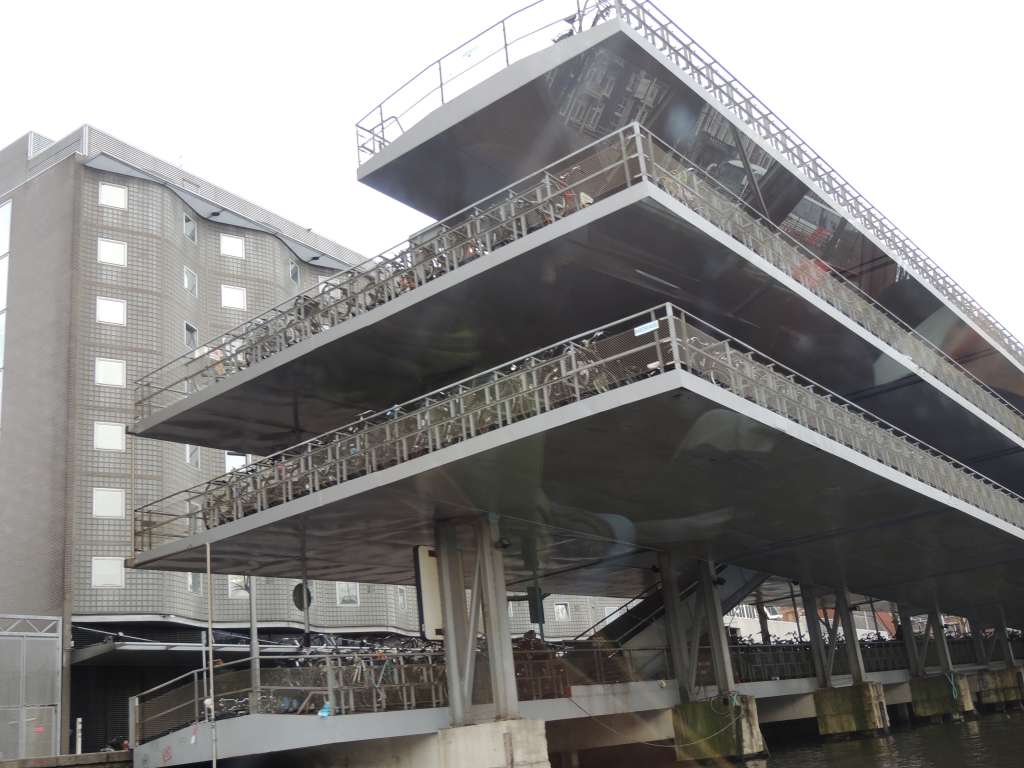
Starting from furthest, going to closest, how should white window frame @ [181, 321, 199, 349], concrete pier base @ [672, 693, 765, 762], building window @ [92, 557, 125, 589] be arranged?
white window frame @ [181, 321, 199, 349] < building window @ [92, 557, 125, 589] < concrete pier base @ [672, 693, 765, 762]

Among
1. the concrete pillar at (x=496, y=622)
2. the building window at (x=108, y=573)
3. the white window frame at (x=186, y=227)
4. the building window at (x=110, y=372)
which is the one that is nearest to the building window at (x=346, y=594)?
the building window at (x=108, y=573)

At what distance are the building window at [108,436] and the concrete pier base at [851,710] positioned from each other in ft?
77.7

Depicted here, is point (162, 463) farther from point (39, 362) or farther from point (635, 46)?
point (635, 46)

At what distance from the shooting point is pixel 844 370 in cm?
2448

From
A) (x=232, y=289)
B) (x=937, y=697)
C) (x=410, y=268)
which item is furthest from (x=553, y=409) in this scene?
(x=232, y=289)

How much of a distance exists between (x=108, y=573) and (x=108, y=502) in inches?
94.2

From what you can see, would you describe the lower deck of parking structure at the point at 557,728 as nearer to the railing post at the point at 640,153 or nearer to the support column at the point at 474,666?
the support column at the point at 474,666

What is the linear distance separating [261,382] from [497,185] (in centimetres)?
627

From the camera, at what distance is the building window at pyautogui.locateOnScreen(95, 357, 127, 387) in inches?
1403

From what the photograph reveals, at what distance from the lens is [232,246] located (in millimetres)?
43000

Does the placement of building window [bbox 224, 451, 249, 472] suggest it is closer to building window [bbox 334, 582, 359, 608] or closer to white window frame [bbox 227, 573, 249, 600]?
white window frame [bbox 227, 573, 249, 600]

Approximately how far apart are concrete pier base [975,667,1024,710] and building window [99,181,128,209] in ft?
124

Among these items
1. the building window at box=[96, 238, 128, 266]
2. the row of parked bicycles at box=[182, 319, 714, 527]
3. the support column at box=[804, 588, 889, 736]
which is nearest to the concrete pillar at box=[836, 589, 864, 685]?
the support column at box=[804, 588, 889, 736]

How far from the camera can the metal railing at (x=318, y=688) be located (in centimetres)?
1639
